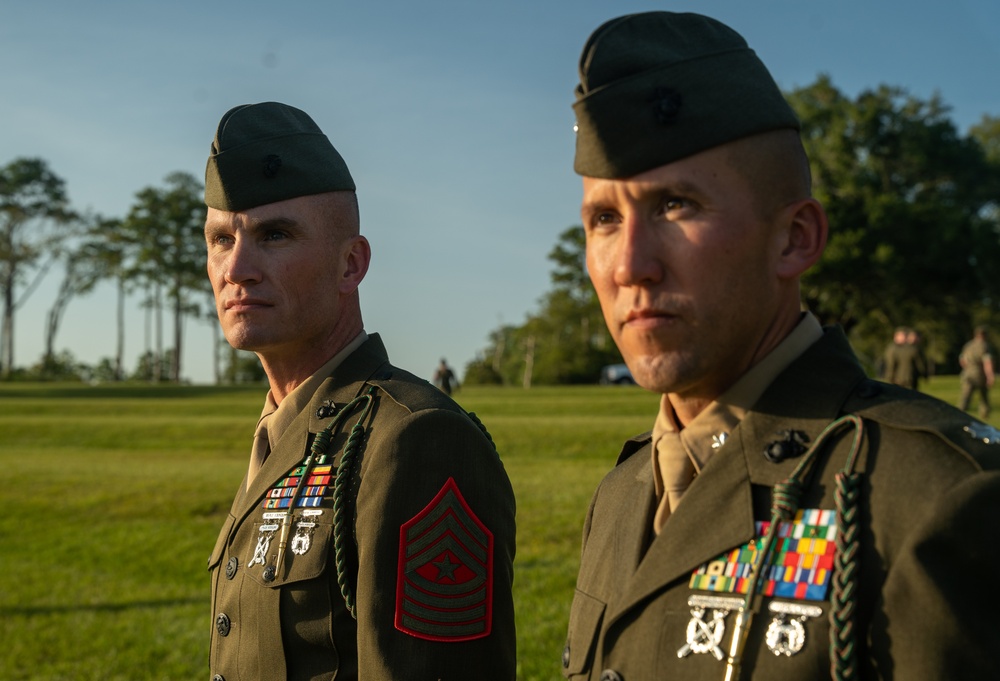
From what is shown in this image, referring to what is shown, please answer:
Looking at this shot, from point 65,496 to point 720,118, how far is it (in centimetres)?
1626

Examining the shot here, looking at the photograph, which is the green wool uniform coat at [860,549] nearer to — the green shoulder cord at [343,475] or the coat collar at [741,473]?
the coat collar at [741,473]

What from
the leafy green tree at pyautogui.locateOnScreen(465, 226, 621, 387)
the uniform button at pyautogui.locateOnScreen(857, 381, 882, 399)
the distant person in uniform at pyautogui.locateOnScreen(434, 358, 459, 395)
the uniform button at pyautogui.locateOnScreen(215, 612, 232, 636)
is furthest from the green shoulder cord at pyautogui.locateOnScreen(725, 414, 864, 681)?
the leafy green tree at pyautogui.locateOnScreen(465, 226, 621, 387)

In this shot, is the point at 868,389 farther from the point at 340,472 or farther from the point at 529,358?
the point at 529,358

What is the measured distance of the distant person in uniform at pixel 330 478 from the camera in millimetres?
2979

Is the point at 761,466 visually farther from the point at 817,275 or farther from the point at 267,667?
the point at 817,275

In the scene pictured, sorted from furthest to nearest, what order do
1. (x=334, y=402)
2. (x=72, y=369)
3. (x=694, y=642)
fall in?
(x=72, y=369) → (x=334, y=402) → (x=694, y=642)

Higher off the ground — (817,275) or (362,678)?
(817,275)

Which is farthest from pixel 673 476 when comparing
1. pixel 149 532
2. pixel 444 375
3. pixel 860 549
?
pixel 444 375

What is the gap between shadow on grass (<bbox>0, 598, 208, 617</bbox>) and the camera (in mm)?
A: 10398

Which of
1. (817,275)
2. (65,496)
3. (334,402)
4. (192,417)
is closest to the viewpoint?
(334,402)

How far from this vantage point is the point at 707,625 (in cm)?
198

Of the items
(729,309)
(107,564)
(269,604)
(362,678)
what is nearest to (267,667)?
(269,604)

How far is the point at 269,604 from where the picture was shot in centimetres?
314

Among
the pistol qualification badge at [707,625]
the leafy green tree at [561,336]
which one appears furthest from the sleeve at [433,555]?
the leafy green tree at [561,336]
